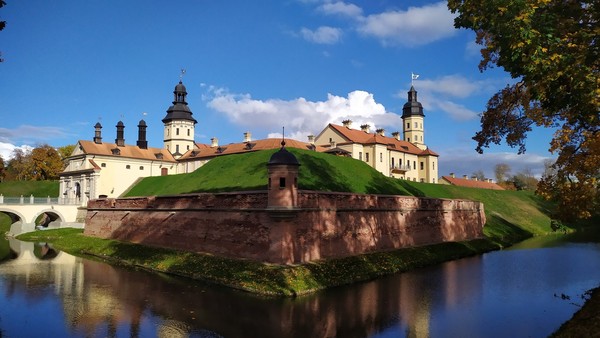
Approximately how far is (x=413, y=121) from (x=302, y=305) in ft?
219

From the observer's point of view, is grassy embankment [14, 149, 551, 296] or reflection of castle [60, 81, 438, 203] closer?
grassy embankment [14, 149, 551, 296]

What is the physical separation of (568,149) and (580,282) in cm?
1251

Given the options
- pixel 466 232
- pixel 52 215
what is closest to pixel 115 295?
pixel 466 232

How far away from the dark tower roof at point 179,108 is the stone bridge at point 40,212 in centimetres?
2142

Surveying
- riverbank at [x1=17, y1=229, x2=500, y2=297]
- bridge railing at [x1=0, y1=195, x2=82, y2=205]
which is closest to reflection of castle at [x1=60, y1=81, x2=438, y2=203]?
bridge railing at [x1=0, y1=195, x2=82, y2=205]

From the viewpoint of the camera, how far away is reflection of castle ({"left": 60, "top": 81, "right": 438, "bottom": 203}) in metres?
58.1

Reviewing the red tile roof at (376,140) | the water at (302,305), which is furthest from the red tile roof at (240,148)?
the water at (302,305)

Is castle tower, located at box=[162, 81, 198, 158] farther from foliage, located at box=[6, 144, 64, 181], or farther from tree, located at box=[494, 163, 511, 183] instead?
tree, located at box=[494, 163, 511, 183]

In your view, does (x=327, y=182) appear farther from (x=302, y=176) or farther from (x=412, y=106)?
(x=412, y=106)

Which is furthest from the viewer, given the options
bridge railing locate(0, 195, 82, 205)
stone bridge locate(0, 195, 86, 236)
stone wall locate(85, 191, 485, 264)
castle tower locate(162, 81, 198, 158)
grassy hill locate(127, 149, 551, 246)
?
castle tower locate(162, 81, 198, 158)

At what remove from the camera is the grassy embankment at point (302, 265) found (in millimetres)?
19656

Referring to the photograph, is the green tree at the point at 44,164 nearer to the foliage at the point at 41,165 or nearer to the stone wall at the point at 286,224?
the foliage at the point at 41,165

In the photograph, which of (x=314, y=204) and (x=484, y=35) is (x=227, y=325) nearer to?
(x=314, y=204)

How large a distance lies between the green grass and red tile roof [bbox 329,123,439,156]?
44.5 metres
